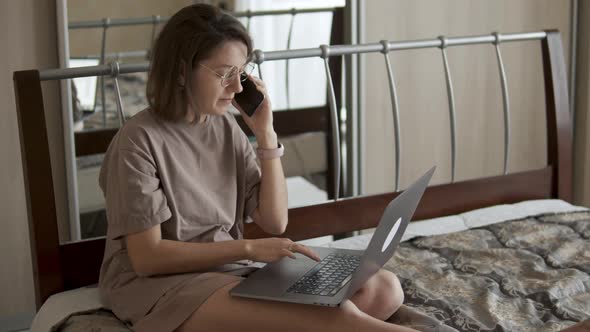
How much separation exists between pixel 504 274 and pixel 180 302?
89 cm

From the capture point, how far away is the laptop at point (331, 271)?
1.59m

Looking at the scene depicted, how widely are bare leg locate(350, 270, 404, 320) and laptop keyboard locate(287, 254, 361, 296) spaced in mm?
47

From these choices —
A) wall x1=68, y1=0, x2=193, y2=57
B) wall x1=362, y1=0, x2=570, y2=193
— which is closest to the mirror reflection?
wall x1=68, y1=0, x2=193, y2=57

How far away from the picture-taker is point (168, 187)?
1754 millimetres

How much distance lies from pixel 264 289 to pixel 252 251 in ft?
0.33

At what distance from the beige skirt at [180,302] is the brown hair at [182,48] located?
36 cm

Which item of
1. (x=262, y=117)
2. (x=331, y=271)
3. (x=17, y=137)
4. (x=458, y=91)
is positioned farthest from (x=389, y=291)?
(x=458, y=91)

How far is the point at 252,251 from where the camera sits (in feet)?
5.64

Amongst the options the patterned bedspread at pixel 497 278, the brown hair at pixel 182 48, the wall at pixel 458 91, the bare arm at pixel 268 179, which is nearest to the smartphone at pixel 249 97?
the bare arm at pixel 268 179

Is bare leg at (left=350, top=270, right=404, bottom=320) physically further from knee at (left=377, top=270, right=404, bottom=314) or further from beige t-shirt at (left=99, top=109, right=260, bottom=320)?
beige t-shirt at (left=99, top=109, right=260, bottom=320)

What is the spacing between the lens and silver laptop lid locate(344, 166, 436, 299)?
1.57m

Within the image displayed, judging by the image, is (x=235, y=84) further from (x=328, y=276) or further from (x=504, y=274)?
(x=504, y=274)

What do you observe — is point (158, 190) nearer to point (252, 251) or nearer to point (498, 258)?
point (252, 251)

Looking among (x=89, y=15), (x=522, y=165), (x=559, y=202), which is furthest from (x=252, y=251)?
(x=522, y=165)
